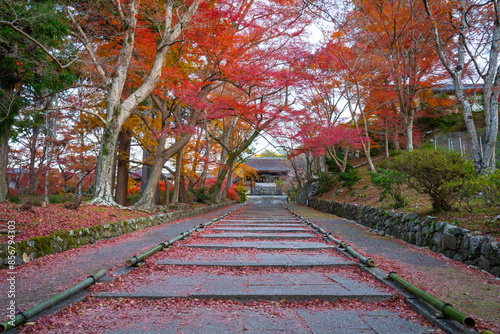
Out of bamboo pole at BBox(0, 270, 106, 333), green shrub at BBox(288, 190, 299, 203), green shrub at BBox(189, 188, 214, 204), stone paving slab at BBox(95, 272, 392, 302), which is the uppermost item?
green shrub at BBox(189, 188, 214, 204)

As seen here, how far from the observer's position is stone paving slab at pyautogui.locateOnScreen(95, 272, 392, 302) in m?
2.83

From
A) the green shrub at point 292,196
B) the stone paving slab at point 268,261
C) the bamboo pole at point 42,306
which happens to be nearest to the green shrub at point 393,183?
the stone paving slab at point 268,261

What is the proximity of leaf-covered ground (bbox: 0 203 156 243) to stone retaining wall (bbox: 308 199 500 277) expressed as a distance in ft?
19.8

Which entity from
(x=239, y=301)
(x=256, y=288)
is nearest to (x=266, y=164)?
(x=256, y=288)

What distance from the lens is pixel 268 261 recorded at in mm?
4125

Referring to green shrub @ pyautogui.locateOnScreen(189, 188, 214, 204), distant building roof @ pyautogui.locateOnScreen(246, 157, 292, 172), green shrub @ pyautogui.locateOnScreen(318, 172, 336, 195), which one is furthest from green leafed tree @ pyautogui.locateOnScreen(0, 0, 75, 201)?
distant building roof @ pyautogui.locateOnScreen(246, 157, 292, 172)

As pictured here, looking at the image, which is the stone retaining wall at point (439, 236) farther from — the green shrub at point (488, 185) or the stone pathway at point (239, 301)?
the stone pathway at point (239, 301)

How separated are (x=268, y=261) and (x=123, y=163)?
9706mm

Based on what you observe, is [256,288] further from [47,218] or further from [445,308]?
[47,218]


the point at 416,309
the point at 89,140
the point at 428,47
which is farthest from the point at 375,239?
the point at 89,140

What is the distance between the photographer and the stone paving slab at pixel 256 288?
9.28ft

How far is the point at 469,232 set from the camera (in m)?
4.25

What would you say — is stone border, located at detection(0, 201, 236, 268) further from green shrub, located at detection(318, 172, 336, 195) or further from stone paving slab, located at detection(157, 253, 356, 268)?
green shrub, located at detection(318, 172, 336, 195)

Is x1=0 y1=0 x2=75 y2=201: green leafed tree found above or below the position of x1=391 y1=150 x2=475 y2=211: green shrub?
above
